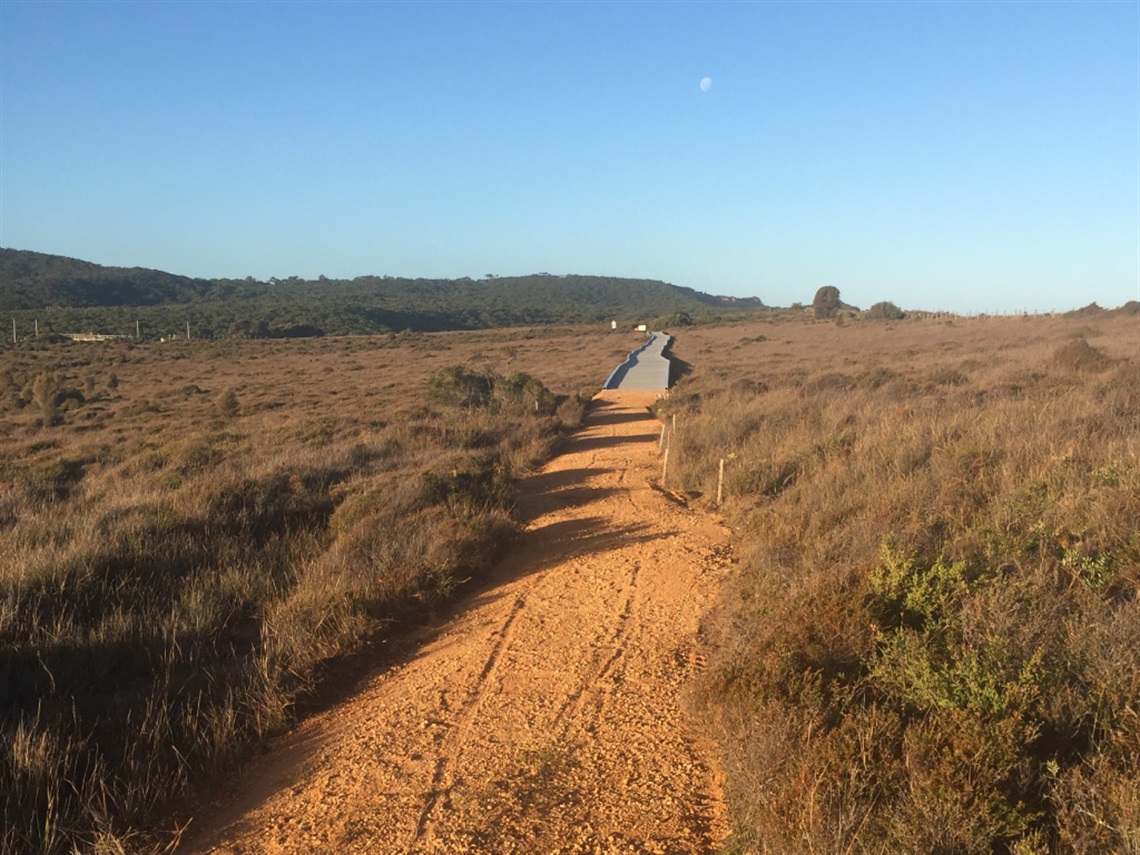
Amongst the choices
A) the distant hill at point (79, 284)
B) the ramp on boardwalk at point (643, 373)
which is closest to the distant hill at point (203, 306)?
the distant hill at point (79, 284)

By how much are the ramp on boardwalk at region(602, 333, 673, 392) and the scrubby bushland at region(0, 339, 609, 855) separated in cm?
1444

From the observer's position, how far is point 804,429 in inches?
562

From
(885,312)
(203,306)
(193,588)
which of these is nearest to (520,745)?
(193,588)

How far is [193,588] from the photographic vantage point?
688cm

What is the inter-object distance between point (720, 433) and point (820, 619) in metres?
9.79

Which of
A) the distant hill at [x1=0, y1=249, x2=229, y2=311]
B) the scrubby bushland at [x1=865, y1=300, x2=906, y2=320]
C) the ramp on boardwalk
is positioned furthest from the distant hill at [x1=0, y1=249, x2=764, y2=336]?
the ramp on boardwalk

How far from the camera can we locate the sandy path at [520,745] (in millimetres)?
3938

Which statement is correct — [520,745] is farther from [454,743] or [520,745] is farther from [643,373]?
[643,373]

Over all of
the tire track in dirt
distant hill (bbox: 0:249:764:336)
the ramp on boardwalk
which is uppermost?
distant hill (bbox: 0:249:764:336)

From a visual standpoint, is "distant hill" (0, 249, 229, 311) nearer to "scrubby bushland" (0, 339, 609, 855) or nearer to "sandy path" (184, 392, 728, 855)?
"scrubby bushland" (0, 339, 609, 855)

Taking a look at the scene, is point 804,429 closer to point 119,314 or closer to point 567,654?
point 567,654

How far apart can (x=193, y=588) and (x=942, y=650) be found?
569cm

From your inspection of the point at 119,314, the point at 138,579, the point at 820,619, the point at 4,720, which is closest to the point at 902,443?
the point at 820,619

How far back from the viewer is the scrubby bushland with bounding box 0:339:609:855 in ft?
14.5
